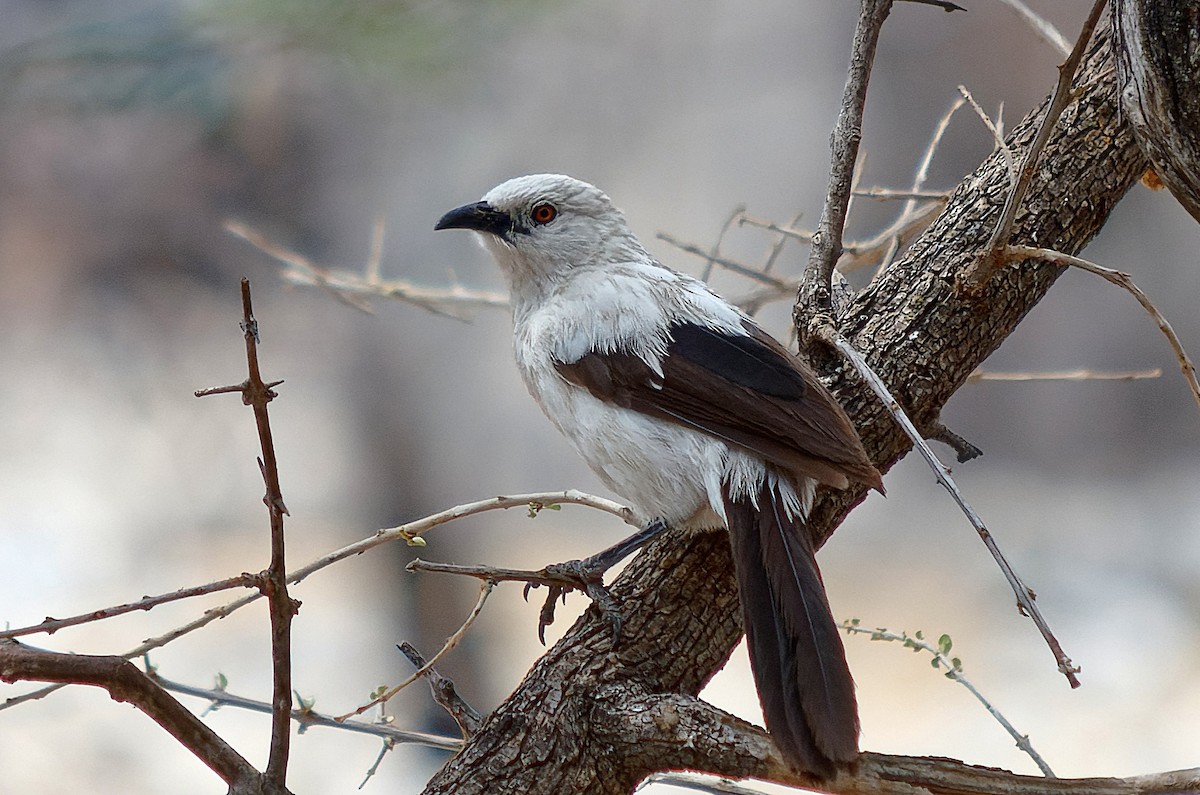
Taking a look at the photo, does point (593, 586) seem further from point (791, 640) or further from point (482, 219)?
point (482, 219)

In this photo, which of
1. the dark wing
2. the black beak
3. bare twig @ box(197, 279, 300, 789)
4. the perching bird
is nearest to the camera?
bare twig @ box(197, 279, 300, 789)

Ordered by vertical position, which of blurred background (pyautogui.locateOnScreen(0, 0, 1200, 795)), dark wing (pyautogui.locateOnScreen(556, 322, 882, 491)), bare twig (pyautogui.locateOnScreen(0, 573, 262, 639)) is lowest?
bare twig (pyautogui.locateOnScreen(0, 573, 262, 639))

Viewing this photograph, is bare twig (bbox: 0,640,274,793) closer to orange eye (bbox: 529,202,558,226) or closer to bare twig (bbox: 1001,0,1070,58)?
orange eye (bbox: 529,202,558,226)

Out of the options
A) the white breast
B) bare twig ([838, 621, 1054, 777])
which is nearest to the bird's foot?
the white breast

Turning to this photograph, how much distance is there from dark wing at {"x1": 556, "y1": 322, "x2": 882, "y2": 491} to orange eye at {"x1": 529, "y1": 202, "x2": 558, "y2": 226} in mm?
260

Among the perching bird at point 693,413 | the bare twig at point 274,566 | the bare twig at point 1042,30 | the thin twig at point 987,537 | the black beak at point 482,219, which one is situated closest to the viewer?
the bare twig at point 274,566

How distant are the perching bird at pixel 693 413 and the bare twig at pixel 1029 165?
0.70ft

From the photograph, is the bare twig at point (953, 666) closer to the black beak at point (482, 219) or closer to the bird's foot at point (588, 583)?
the bird's foot at point (588, 583)

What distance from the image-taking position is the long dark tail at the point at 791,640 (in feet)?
2.93

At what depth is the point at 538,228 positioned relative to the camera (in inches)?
57.1

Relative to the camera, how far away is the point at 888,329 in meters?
1.26

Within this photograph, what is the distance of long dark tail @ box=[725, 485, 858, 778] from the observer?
2.93 ft

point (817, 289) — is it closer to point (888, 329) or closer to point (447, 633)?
point (888, 329)

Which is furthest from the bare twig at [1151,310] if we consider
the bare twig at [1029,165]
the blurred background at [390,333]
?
the blurred background at [390,333]
